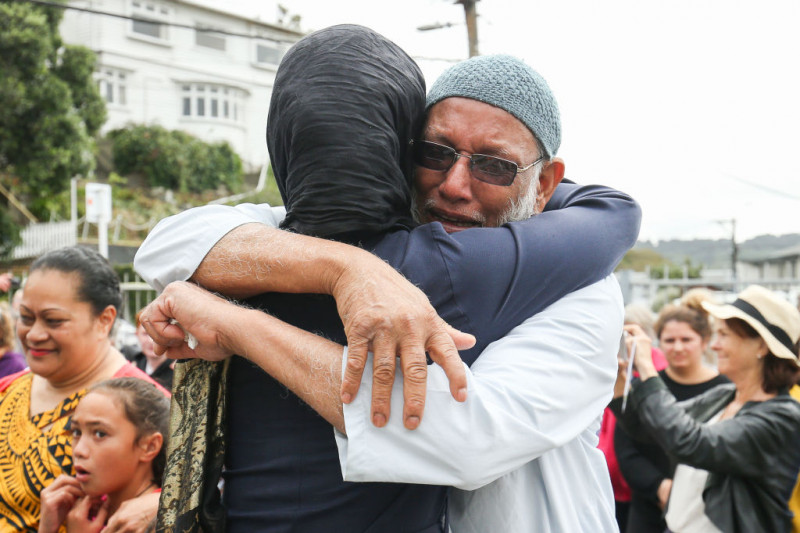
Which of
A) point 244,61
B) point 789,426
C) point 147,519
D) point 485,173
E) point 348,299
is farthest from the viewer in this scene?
point 244,61

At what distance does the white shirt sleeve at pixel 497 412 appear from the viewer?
1.19 m

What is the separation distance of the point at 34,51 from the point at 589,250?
22163mm

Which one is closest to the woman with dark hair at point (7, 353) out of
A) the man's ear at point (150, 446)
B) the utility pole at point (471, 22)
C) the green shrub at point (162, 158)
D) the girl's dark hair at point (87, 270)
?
the girl's dark hair at point (87, 270)

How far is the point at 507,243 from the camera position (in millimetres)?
1369

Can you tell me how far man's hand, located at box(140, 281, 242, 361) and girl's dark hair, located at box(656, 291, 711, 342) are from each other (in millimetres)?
4101

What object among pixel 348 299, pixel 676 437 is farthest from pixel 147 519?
pixel 676 437

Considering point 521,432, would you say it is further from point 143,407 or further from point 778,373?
point 778,373

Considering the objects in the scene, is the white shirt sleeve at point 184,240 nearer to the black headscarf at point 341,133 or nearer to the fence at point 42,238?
the black headscarf at point 341,133

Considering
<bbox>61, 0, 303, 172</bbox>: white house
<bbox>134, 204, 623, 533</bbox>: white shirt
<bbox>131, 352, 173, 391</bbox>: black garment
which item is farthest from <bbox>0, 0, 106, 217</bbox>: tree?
<bbox>134, 204, 623, 533</bbox>: white shirt

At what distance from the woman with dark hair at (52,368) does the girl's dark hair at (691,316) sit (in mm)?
3630

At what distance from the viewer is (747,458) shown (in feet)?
10.6

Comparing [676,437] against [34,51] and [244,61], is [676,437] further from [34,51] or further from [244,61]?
[244,61]

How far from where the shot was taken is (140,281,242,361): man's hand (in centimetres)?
137

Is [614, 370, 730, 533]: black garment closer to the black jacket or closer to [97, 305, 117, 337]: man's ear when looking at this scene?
the black jacket
